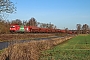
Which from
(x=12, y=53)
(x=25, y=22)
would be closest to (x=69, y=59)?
(x=12, y=53)

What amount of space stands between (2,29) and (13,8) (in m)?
3.84

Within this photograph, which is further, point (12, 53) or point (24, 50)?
point (24, 50)

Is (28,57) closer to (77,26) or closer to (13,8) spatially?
(13,8)

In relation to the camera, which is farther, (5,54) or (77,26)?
(77,26)

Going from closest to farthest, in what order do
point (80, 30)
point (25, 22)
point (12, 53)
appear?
point (12, 53) < point (25, 22) < point (80, 30)

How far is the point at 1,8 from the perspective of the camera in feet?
109

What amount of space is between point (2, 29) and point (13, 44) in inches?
756

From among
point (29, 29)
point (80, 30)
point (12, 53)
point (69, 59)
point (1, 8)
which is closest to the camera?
point (12, 53)

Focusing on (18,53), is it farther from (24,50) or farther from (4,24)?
(4,24)

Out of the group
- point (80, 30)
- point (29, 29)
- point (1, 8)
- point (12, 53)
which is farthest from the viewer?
point (80, 30)

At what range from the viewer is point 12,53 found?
13430 millimetres

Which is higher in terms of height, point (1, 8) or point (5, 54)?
point (1, 8)

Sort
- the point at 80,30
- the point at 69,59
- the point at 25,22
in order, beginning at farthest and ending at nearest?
the point at 80,30 → the point at 25,22 → the point at 69,59

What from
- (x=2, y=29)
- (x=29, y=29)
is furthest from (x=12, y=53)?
(x=29, y=29)
